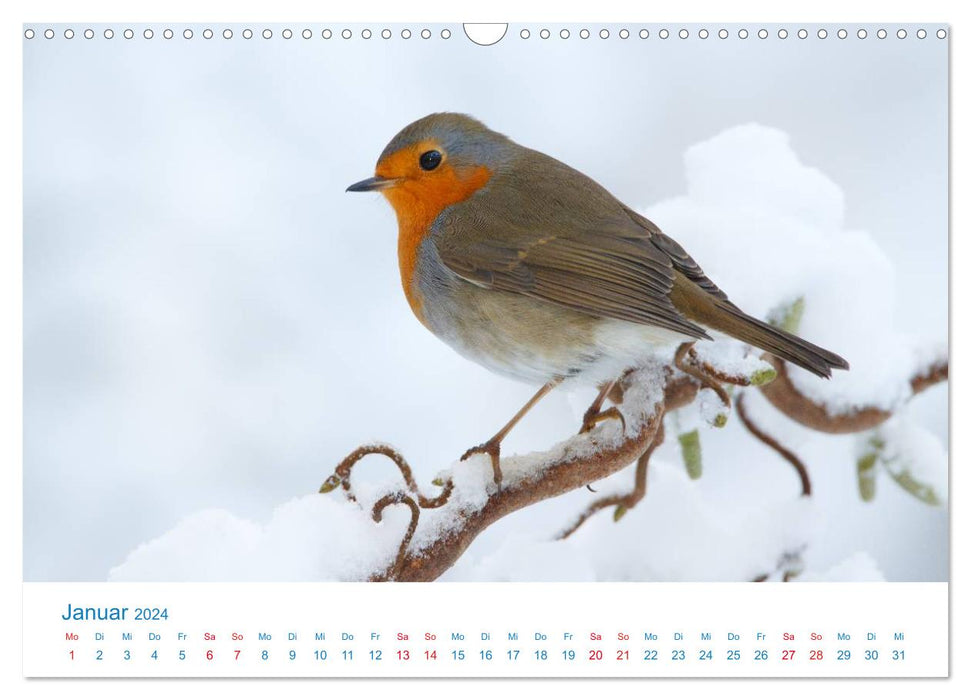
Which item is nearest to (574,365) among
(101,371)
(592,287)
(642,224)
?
(592,287)

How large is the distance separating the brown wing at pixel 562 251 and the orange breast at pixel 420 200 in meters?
0.03

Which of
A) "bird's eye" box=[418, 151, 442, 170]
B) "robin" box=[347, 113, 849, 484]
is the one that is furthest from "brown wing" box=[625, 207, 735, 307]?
"bird's eye" box=[418, 151, 442, 170]

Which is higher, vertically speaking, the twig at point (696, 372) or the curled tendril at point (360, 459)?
the twig at point (696, 372)

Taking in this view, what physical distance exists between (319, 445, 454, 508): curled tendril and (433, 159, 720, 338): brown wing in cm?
49

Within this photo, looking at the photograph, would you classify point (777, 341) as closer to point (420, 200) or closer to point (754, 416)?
point (754, 416)

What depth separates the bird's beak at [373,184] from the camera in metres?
2.14

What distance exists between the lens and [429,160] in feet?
7.16

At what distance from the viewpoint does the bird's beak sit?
2.14 meters

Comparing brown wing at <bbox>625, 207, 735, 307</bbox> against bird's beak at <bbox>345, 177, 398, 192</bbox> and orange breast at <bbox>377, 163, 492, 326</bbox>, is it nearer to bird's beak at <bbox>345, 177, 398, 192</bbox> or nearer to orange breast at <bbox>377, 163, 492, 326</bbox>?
orange breast at <bbox>377, 163, 492, 326</bbox>

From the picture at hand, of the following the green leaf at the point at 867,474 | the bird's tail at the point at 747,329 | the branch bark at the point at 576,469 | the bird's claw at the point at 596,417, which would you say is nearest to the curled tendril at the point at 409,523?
the branch bark at the point at 576,469

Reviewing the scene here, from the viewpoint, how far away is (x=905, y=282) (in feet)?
7.22

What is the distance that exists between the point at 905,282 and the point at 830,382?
9.8 inches
